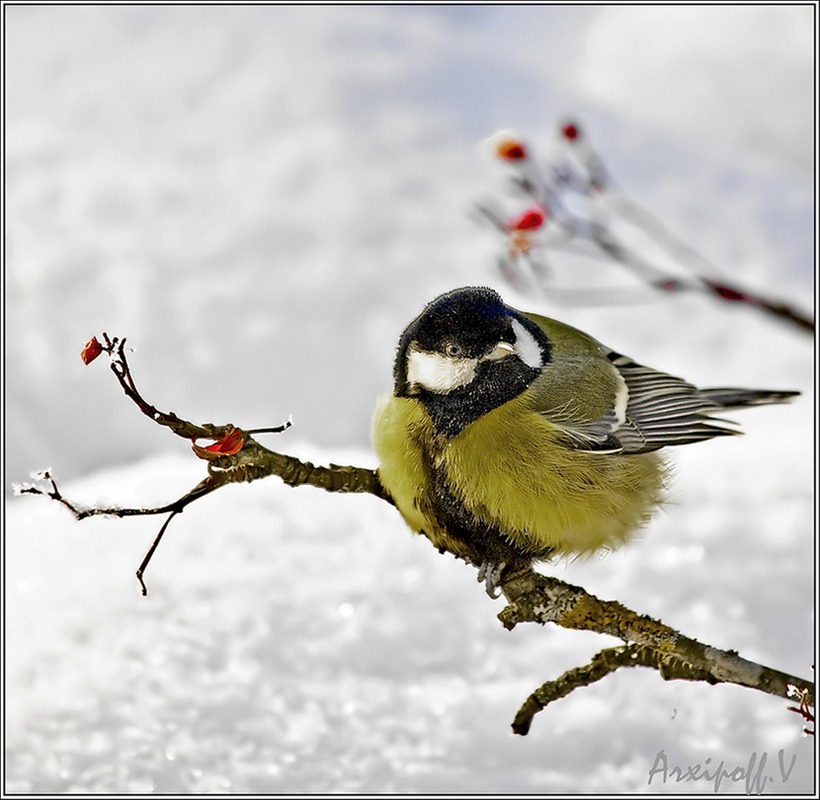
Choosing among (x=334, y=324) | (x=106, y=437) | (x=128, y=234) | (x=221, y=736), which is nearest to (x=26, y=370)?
(x=106, y=437)

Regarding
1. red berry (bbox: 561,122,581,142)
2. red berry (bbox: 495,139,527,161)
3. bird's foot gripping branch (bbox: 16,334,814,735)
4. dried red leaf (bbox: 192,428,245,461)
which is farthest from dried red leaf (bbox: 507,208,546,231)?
dried red leaf (bbox: 192,428,245,461)

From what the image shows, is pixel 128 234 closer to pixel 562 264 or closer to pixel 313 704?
pixel 562 264

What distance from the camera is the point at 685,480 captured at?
1.87m

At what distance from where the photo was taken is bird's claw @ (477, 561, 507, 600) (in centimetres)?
92

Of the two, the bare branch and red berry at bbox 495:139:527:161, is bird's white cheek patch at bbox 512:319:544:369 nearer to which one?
the bare branch

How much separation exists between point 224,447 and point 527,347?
411 mm

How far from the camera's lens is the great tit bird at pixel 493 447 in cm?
91

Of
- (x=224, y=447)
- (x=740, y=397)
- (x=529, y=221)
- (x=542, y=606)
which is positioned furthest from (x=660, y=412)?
(x=224, y=447)

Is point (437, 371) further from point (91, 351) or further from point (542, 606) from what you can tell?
point (91, 351)

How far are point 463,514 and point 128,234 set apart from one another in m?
1.74

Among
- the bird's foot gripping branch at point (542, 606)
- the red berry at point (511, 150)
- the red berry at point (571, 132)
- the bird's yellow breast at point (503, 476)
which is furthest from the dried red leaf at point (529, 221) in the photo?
the bird's foot gripping branch at point (542, 606)

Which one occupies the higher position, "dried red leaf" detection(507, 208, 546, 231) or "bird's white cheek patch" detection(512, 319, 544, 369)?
"dried red leaf" detection(507, 208, 546, 231)

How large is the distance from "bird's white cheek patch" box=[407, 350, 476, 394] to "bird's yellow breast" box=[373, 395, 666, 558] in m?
0.03

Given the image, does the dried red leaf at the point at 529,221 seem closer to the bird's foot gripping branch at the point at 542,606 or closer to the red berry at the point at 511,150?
the red berry at the point at 511,150
